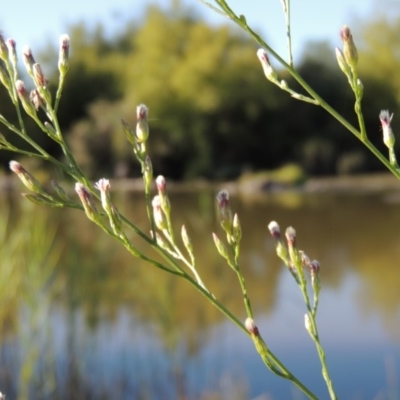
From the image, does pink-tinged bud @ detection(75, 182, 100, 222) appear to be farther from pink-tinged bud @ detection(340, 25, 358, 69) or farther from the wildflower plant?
pink-tinged bud @ detection(340, 25, 358, 69)

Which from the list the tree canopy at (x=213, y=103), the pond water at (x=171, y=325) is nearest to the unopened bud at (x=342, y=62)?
the pond water at (x=171, y=325)

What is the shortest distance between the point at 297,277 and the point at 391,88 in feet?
34.6

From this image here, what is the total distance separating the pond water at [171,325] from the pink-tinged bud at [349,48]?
1.20 metres

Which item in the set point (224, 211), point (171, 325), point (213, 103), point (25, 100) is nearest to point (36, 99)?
point (25, 100)

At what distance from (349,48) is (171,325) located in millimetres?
1677

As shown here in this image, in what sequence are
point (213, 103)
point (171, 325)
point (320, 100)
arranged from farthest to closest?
point (213, 103)
point (171, 325)
point (320, 100)

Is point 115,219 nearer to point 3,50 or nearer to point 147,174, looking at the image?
point 147,174

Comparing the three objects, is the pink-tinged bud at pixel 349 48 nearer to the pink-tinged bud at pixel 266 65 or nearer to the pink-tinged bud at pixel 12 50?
the pink-tinged bud at pixel 266 65

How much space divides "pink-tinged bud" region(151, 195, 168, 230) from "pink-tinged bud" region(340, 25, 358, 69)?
14 cm

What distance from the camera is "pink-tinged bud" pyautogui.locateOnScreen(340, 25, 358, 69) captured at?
381mm

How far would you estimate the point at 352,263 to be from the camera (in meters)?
4.57

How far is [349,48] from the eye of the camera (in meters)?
0.39

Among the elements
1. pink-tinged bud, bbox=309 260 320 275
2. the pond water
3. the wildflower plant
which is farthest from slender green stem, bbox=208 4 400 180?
the pond water

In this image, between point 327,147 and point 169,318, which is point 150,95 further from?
point 169,318
